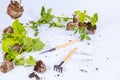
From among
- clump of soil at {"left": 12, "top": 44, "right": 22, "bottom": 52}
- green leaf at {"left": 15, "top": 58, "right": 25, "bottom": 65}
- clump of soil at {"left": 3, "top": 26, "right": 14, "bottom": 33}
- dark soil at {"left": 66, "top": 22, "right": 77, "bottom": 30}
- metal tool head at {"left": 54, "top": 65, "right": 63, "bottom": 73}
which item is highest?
dark soil at {"left": 66, "top": 22, "right": 77, "bottom": 30}

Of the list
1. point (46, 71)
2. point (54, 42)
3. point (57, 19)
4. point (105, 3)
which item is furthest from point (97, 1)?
point (46, 71)

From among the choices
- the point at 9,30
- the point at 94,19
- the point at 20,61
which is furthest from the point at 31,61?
the point at 94,19

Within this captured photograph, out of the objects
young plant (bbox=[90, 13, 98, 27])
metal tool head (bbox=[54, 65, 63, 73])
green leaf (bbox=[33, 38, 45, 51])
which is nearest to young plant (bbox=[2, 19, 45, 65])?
green leaf (bbox=[33, 38, 45, 51])

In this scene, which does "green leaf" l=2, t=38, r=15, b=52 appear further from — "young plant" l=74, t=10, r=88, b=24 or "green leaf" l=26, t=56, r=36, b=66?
"young plant" l=74, t=10, r=88, b=24

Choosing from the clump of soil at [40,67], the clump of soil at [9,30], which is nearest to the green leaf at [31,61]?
the clump of soil at [40,67]

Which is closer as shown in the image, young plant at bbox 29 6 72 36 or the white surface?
the white surface

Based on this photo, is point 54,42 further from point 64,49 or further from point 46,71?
point 46,71
